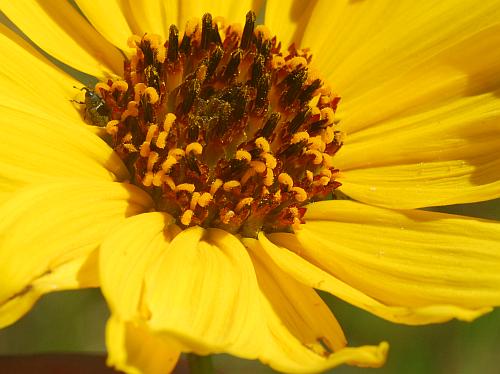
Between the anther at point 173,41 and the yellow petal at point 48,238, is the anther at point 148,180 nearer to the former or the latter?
the yellow petal at point 48,238

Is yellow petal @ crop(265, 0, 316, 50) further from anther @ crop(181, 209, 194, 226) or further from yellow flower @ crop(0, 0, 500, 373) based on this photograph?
anther @ crop(181, 209, 194, 226)

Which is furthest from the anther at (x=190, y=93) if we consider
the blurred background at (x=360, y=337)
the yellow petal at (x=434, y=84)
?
the blurred background at (x=360, y=337)

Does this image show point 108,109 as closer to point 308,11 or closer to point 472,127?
point 308,11

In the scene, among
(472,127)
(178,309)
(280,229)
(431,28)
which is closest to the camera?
(178,309)

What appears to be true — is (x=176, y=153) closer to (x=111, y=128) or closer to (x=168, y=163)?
(x=168, y=163)

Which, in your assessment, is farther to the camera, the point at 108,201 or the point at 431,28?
the point at 431,28

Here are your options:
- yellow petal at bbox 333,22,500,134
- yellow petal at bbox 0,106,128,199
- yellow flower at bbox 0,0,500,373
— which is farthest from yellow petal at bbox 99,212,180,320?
yellow petal at bbox 333,22,500,134

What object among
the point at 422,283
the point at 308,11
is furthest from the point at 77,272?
the point at 308,11
